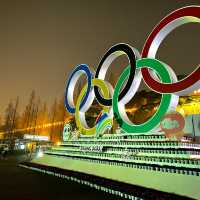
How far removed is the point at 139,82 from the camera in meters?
13.8

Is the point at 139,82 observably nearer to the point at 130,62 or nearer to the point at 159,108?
the point at 130,62

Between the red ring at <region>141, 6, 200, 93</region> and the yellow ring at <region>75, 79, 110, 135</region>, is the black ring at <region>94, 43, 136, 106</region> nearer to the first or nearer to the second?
the yellow ring at <region>75, 79, 110, 135</region>

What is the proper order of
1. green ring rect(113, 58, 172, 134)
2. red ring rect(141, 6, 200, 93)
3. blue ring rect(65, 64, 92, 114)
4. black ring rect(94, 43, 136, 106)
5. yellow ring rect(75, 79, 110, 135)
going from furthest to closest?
blue ring rect(65, 64, 92, 114)
yellow ring rect(75, 79, 110, 135)
black ring rect(94, 43, 136, 106)
green ring rect(113, 58, 172, 134)
red ring rect(141, 6, 200, 93)

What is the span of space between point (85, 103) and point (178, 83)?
8.55 m

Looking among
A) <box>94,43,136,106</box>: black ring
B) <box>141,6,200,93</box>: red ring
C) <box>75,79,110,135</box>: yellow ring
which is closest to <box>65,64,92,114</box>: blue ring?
<box>75,79,110,135</box>: yellow ring

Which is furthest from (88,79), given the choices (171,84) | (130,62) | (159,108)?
(171,84)

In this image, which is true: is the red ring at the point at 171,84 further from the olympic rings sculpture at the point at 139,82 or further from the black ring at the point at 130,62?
the black ring at the point at 130,62

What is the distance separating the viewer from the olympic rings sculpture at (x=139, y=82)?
434 inches

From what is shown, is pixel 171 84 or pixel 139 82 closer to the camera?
pixel 171 84

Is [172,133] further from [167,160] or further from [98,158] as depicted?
[98,158]

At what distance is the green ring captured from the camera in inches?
443

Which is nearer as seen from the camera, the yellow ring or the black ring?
the black ring

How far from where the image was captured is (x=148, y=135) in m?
12.0

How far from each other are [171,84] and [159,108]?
4.24 ft
